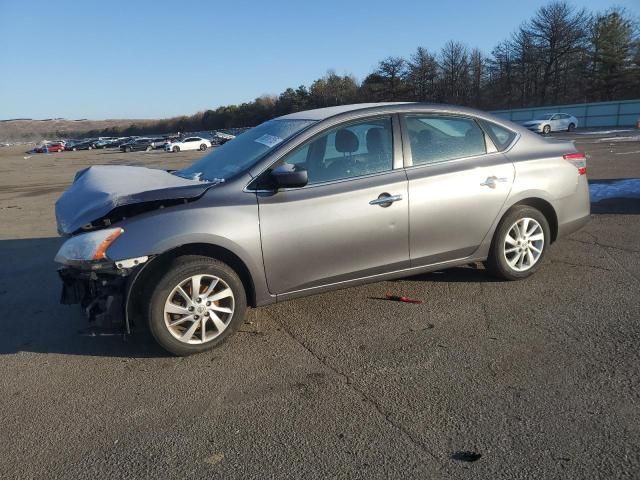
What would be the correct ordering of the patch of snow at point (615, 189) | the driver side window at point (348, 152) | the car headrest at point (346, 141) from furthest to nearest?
1. the patch of snow at point (615, 189)
2. the car headrest at point (346, 141)
3. the driver side window at point (348, 152)

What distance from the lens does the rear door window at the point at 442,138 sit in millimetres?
4363

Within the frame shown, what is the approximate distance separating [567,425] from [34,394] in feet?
10.6

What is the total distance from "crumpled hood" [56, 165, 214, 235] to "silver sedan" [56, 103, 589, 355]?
1cm

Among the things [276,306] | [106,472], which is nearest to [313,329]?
[276,306]

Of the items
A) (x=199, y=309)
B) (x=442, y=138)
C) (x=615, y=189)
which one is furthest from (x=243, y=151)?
(x=615, y=189)

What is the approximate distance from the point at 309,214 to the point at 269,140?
0.85m

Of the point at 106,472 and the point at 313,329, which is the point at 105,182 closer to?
the point at 313,329

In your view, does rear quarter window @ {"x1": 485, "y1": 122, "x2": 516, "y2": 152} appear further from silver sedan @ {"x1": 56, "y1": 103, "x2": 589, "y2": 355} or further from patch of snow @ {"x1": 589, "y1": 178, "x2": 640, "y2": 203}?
patch of snow @ {"x1": 589, "y1": 178, "x2": 640, "y2": 203}

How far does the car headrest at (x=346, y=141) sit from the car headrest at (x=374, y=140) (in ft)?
0.34

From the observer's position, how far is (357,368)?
338 centimetres

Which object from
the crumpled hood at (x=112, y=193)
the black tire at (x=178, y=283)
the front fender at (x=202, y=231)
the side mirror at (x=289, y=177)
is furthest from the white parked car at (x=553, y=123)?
the black tire at (x=178, y=283)

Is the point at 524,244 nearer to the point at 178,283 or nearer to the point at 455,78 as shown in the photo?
the point at 178,283

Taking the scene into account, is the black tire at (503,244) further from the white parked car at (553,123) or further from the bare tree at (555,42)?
the bare tree at (555,42)

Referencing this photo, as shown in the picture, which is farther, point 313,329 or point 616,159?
point 616,159
